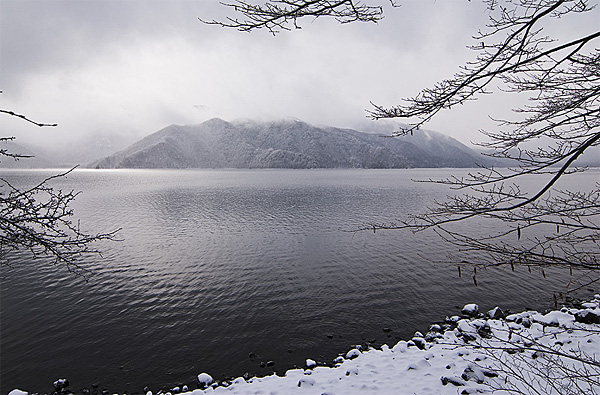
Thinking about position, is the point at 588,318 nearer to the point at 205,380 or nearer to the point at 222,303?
the point at 205,380

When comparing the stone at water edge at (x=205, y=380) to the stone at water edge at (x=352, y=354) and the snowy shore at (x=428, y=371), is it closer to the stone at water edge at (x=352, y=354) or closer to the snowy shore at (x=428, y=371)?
the snowy shore at (x=428, y=371)

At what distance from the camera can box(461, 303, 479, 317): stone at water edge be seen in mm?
18731

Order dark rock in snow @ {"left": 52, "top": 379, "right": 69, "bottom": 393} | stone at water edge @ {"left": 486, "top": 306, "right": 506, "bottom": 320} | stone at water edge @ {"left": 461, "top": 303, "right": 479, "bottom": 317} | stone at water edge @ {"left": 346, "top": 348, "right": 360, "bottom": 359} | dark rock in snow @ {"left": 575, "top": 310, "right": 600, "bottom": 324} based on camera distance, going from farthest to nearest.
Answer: stone at water edge @ {"left": 461, "top": 303, "right": 479, "bottom": 317} < stone at water edge @ {"left": 486, "top": 306, "right": 506, "bottom": 320} < dark rock in snow @ {"left": 575, "top": 310, "right": 600, "bottom": 324} < stone at water edge @ {"left": 346, "top": 348, "right": 360, "bottom": 359} < dark rock in snow @ {"left": 52, "top": 379, "right": 69, "bottom": 393}

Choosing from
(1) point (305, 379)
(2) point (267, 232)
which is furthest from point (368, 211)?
(1) point (305, 379)

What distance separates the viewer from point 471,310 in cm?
1884

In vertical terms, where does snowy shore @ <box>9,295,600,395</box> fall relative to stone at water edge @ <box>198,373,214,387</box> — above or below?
above

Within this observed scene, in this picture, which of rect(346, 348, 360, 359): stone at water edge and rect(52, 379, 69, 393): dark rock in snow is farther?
rect(346, 348, 360, 359): stone at water edge

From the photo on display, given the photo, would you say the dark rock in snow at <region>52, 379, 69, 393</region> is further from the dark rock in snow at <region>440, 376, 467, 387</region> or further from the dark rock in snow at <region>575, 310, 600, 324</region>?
the dark rock in snow at <region>575, 310, 600, 324</region>

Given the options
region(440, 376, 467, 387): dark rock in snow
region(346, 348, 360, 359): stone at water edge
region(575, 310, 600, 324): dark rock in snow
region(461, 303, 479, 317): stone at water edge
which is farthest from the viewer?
region(461, 303, 479, 317): stone at water edge

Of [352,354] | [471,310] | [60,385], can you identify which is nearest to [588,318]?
[471,310]

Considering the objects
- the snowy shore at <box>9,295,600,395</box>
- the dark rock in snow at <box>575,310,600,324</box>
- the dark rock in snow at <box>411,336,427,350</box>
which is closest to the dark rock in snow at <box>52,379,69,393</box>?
the snowy shore at <box>9,295,600,395</box>

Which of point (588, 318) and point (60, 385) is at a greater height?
point (588, 318)

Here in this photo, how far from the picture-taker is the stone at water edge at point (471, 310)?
61.5ft

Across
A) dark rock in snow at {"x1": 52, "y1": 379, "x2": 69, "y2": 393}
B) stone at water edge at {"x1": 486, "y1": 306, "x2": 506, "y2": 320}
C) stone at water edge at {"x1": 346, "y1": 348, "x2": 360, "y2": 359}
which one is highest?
stone at water edge at {"x1": 486, "y1": 306, "x2": 506, "y2": 320}
